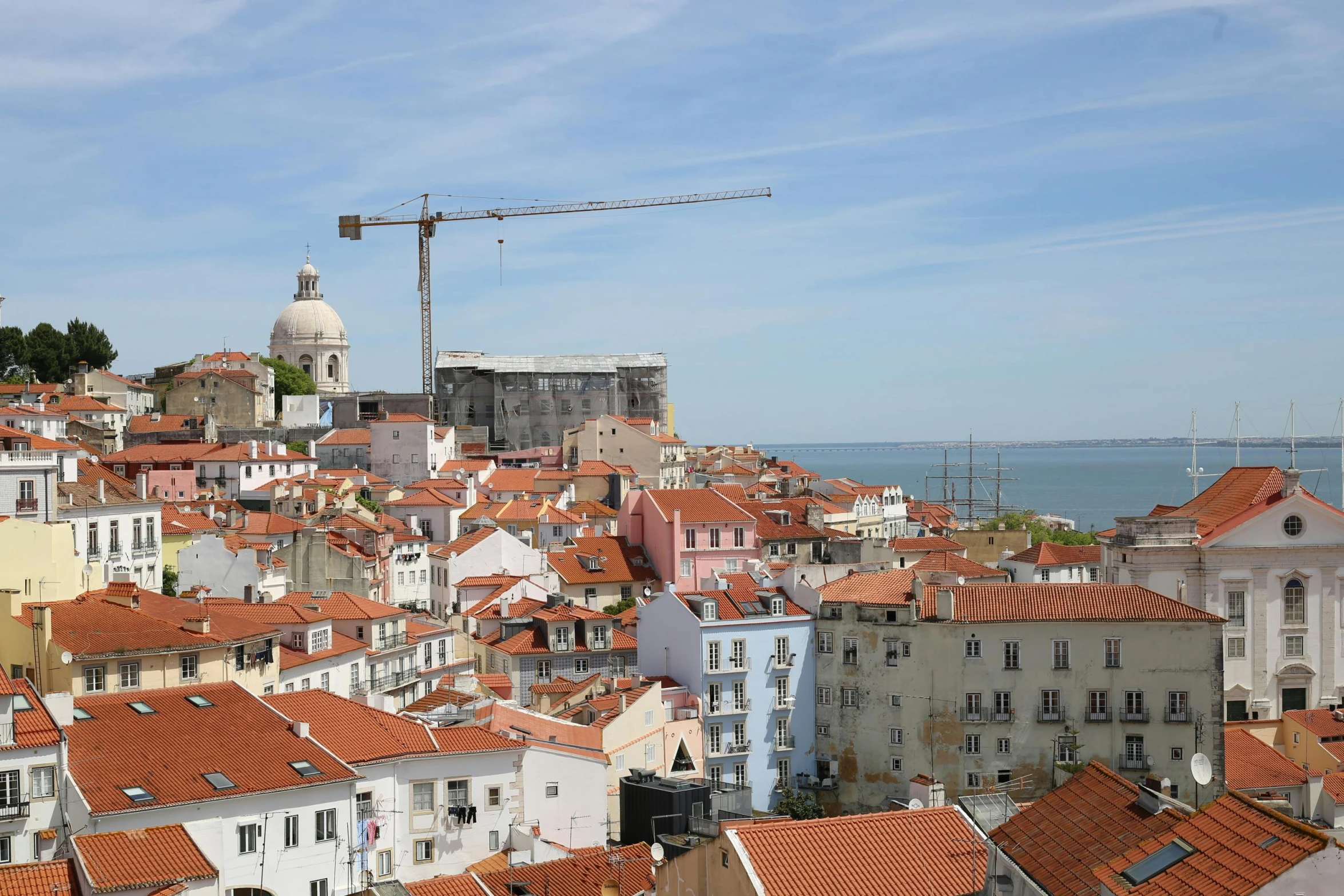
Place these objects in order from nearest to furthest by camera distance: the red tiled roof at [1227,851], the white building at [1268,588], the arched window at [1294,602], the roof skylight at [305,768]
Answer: the red tiled roof at [1227,851] < the roof skylight at [305,768] < the white building at [1268,588] < the arched window at [1294,602]

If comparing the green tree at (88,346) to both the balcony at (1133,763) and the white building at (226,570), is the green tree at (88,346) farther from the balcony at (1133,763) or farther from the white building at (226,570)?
the balcony at (1133,763)

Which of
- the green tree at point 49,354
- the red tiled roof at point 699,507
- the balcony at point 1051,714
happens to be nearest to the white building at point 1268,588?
the balcony at point 1051,714

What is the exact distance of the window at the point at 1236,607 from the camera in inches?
1535

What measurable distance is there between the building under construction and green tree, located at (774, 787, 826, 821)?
60664 mm

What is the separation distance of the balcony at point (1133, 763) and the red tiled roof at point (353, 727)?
16642mm

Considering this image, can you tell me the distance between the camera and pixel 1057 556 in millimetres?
51625

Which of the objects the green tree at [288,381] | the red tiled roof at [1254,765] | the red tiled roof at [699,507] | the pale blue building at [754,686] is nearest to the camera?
the red tiled roof at [1254,765]

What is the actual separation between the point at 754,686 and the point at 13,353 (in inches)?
2613

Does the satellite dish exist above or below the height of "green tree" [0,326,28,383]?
below

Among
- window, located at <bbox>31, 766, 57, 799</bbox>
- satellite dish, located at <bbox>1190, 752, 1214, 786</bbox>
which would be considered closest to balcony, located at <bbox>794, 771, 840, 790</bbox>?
window, located at <bbox>31, 766, 57, 799</bbox>

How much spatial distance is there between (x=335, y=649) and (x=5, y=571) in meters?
8.42

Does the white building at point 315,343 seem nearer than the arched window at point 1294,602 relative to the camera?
No

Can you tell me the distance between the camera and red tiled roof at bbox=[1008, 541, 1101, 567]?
165ft

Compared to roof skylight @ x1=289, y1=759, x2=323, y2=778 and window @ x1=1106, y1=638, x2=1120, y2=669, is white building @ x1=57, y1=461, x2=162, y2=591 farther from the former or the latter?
window @ x1=1106, y1=638, x2=1120, y2=669
